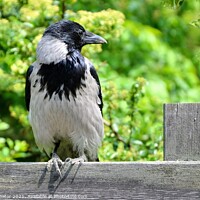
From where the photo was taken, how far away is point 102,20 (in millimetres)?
5508

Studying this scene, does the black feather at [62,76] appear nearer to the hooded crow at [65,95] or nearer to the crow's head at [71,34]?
the hooded crow at [65,95]

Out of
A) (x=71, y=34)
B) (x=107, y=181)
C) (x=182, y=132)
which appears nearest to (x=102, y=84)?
(x=71, y=34)

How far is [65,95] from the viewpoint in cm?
467

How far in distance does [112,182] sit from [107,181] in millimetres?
24

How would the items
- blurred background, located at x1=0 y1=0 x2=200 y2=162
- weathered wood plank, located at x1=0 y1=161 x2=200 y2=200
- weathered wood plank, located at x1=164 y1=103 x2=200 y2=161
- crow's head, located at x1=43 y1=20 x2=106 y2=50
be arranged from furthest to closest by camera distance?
blurred background, located at x1=0 y1=0 x2=200 y2=162, crow's head, located at x1=43 y1=20 x2=106 y2=50, weathered wood plank, located at x1=164 y1=103 x2=200 y2=161, weathered wood plank, located at x1=0 y1=161 x2=200 y2=200

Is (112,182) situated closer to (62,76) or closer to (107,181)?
(107,181)

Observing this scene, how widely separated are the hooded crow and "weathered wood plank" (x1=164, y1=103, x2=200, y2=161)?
1152 mm

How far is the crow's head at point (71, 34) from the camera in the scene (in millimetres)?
4840

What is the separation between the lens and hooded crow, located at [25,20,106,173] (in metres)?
4.66

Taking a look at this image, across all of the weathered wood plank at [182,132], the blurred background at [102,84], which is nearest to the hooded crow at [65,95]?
the blurred background at [102,84]

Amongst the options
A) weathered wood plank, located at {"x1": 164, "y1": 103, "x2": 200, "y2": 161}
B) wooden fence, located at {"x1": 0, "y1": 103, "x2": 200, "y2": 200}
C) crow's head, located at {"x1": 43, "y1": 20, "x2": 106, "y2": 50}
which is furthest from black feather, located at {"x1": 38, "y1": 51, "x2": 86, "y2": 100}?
wooden fence, located at {"x1": 0, "y1": 103, "x2": 200, "y2": 200}

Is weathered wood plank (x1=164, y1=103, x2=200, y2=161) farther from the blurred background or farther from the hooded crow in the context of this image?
the blurred background

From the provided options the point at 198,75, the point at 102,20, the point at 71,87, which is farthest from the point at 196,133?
the point at 198,75

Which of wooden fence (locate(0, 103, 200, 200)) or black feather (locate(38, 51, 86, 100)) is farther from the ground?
black feather (locate(38, 51, 86, 100))
